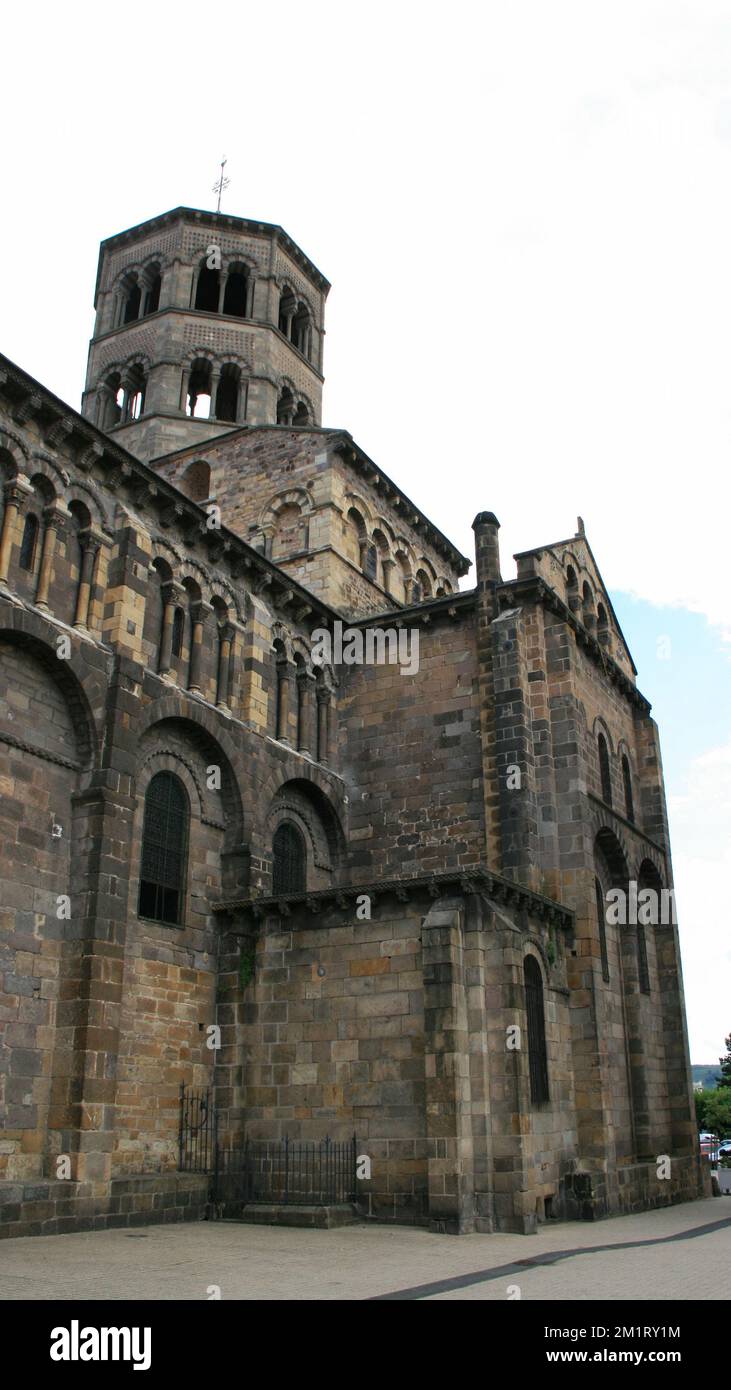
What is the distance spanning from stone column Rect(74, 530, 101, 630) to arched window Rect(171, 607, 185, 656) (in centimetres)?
236

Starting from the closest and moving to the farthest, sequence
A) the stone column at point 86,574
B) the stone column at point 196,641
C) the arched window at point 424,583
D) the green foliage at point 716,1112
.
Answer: the stone column at point 86,574, the stone column at point 196,641, the arched window at point 424,583, the green foliage at point 716,1112

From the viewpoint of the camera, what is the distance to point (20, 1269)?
11750mm

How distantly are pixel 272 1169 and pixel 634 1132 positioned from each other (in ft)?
29.9

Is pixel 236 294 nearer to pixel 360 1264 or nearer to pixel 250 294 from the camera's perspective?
pixel 250 294

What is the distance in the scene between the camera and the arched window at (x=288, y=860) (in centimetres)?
2358

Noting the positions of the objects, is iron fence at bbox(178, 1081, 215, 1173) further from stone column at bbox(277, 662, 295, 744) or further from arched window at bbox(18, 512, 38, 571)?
arched window at bbox(18, 512, 38, 571)

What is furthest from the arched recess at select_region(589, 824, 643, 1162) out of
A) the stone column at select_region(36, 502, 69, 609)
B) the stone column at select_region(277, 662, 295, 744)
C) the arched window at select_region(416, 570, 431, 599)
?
the arched window at select_region(416, 570, 431, 599)

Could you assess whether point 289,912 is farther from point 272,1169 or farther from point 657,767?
point 657,767

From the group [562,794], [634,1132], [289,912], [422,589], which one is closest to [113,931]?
[289,912]

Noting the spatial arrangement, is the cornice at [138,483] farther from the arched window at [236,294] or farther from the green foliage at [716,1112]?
the green foliage at [716,1112]

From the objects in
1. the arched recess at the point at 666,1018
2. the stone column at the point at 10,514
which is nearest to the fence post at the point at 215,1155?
the stone column at the point at 10,514

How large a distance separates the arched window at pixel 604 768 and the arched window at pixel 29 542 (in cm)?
1423

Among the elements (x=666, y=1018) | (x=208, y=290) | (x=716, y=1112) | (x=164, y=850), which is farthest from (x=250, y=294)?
(x=716, y=1112)

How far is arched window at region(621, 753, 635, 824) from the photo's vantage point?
28353mm
